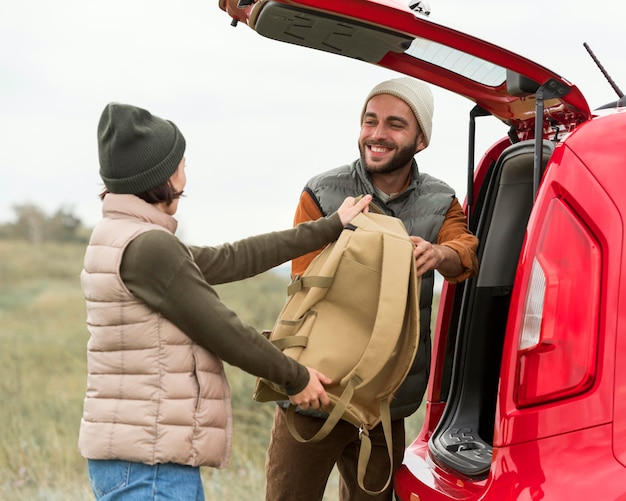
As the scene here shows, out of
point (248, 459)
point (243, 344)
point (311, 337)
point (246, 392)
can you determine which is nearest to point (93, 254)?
point (243, 344)

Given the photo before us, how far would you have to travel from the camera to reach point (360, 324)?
106 inches

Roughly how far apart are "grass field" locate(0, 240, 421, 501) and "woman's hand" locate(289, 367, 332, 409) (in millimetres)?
2720

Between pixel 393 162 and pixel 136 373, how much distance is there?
113cm

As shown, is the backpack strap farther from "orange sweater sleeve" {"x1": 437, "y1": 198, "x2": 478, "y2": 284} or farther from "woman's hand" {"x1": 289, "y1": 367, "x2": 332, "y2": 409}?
"orange sweater sleeve" {"x1": 437, "y1": 198, "x2": 478, "y2": 284}

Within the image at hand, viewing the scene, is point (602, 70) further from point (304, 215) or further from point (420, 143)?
point (304, 215)

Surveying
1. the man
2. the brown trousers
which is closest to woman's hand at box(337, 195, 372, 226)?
the man

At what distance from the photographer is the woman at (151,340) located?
243 cm

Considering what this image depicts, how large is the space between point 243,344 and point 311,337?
0.26 metres

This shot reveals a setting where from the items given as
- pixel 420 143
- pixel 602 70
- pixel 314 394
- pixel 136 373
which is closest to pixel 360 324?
pixel 314 394

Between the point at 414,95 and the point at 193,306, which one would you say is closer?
the point at 193,306

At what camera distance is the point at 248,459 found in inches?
251

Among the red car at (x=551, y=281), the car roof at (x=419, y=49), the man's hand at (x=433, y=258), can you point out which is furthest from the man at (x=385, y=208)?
the red car at (x=551, y=281)

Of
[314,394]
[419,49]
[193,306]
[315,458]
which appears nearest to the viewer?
[193,306]

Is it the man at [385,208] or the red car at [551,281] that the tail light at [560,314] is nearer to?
the red car at [551,281]
